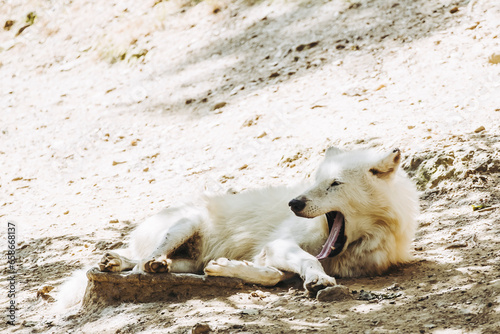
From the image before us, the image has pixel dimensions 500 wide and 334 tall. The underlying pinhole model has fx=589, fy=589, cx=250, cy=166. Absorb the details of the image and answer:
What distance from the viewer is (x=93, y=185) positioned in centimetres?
870

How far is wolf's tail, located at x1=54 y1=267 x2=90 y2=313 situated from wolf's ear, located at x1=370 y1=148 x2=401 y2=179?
2427 millimetres

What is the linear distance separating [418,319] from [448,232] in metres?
1.97

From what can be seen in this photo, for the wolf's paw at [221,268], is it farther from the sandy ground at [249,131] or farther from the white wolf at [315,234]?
the sandy ground at [249,131]

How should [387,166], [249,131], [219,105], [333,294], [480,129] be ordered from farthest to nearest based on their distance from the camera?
[219,105]
[249,131]
[480,129]
[387,166]
[333,294]

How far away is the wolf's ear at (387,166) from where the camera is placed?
14.3 feet

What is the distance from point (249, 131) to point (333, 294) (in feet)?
16.4

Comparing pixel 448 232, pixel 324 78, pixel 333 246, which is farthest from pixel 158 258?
pixel 324 78

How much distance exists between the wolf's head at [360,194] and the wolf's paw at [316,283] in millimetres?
625

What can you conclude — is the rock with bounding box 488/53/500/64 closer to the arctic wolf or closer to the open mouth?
the arctic wolf

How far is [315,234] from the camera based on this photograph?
15.0 ft

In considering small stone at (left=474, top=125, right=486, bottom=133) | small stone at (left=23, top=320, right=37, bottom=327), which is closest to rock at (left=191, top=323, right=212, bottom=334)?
small stone at (left=23, top=320, right=37, bottom=327)

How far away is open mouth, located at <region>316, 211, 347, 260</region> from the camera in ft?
14.5

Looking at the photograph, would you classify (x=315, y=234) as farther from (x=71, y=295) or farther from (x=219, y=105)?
(x=219, y=105)

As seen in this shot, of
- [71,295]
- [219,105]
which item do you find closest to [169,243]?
[71,295]
